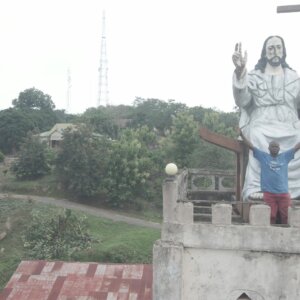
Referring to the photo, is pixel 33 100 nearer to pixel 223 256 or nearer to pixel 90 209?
pixel 90 209

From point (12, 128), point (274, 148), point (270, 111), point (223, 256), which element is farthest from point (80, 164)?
point (223, 256)

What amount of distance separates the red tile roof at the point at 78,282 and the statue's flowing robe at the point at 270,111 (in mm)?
3331

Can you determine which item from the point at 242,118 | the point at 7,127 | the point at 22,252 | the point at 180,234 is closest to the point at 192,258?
the point at 180,234

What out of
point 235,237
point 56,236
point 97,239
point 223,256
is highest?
point 235,237

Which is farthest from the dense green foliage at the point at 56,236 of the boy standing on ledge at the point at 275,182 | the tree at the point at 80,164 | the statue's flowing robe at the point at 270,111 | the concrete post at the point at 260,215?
the concrete post at the point at 260,215

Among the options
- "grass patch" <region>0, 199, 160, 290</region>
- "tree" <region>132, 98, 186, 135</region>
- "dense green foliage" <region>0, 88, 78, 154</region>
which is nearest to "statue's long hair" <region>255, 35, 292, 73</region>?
"grass patch" <region>0, 199, 160, 290</region>

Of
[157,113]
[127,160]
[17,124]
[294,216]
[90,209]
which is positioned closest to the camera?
[294,216]

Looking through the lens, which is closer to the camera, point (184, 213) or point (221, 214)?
point (221, 214)

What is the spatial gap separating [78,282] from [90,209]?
2196cm

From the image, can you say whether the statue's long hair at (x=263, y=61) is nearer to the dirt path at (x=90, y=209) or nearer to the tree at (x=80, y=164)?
the dirt path at (x=90, y=209)

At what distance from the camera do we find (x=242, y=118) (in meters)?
11.4

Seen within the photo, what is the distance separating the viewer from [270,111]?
11.2 meters

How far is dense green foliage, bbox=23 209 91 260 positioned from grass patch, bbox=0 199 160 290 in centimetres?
46

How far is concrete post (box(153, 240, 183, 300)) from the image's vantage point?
318 inches
